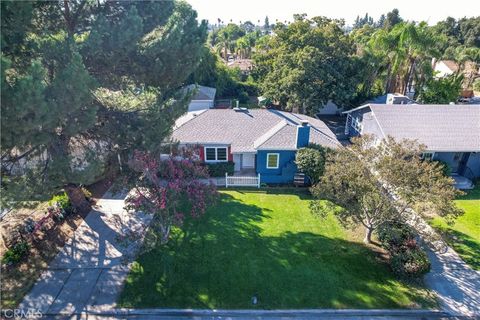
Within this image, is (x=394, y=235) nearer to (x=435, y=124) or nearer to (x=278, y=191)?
(x=278, y=191)

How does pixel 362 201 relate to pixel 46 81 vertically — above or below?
below


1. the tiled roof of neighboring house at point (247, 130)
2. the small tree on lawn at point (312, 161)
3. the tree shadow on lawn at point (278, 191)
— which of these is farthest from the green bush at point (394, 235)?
the tiled roof of neighboring house at point (247, 130)

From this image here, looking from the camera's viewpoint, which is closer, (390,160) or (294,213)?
(390,160)

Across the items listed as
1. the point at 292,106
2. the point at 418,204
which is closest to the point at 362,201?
the point at 418,204

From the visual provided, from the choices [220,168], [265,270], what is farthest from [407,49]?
[265,270]

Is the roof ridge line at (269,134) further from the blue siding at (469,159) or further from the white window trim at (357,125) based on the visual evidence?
the blue siding at (469,159)

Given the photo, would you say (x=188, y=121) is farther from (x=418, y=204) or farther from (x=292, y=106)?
(x=418, y=204)
